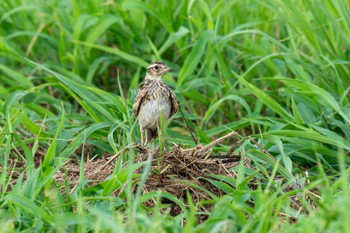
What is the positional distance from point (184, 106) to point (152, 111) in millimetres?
1086

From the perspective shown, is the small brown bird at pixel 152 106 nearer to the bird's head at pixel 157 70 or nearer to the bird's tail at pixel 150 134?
the bird's tail at pixel 150 134

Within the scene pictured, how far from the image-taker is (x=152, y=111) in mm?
6668

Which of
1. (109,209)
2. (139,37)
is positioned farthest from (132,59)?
(109,209)

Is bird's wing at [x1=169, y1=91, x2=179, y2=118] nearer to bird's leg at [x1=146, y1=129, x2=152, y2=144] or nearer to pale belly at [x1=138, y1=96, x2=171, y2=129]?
pale belly at [x1=138, y1=96, x2=171, y2=129]

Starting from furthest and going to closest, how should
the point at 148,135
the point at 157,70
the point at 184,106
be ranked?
the point at 184,106 < the point at 157,70 < the point at 148,135

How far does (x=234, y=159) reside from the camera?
600 cm

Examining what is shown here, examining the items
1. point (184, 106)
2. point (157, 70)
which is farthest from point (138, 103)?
point (184, 106)

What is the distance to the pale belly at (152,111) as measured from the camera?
6.64 metres

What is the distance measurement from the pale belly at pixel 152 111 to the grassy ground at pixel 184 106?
0.46 feet

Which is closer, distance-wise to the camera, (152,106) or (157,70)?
(152,106)

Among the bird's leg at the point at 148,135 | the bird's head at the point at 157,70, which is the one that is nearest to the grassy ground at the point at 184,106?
the bird's leg at the point at 148,135

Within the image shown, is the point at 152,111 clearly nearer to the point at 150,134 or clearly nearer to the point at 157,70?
the point at 150,134

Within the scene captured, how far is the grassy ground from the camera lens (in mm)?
4848

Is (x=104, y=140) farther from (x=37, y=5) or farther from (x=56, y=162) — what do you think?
(x=37, y=5)
